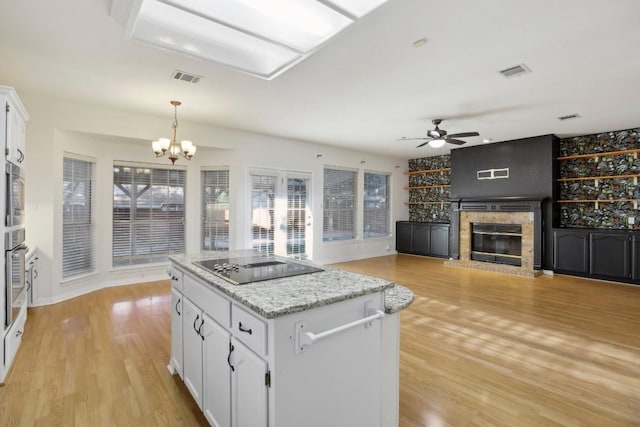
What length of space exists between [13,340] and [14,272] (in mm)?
585

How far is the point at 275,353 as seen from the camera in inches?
51.3

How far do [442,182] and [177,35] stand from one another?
7.88 metres

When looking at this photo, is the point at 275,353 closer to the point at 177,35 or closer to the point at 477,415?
the point at 477,415

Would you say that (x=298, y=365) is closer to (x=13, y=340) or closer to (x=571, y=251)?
(x=13, y=340)

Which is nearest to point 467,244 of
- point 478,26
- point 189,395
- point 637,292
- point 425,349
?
point 637,292

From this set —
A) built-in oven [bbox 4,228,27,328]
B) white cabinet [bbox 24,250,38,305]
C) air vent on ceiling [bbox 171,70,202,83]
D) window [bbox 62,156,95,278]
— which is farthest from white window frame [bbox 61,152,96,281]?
air vent on ceiling [bbox 171,70,202,83]

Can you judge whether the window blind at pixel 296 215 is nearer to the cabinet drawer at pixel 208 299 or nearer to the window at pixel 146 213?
the window at pixel 146 213

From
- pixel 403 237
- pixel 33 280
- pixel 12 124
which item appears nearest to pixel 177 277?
pixel 12 124

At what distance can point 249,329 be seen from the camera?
1455 millimetres

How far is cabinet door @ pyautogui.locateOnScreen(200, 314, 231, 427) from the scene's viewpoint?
1.69m

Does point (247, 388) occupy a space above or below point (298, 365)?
below

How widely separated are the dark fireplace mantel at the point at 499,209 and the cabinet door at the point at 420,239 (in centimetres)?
69

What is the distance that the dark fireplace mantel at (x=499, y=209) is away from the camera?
6.30 metres

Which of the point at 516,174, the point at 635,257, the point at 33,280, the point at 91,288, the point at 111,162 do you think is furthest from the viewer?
the point at 516,174
